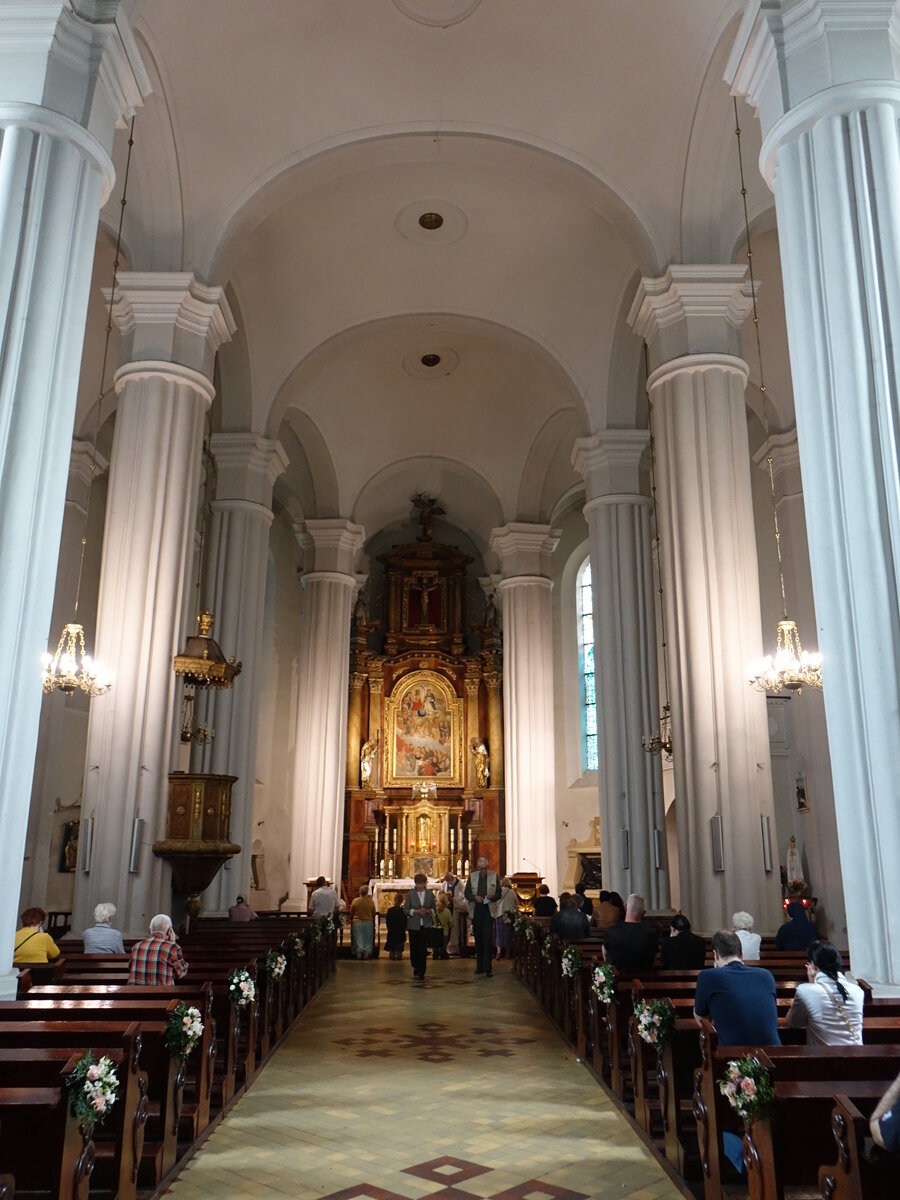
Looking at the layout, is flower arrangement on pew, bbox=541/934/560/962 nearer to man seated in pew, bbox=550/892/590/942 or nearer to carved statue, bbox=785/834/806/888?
man seated in pew, bbox=550/892/590/942

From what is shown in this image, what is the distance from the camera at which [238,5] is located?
9.71 m

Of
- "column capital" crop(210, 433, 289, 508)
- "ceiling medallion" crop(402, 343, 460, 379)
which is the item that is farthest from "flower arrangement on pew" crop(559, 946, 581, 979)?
"ceiling medallion" crop(402, 343, 460, 379)

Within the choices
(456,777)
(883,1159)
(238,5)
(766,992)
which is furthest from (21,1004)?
(456,777)

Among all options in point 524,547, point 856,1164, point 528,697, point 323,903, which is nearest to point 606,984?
point 856,1164

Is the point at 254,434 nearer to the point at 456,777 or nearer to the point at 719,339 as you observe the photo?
the point at 719,339

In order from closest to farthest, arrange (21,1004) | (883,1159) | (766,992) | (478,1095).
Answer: (883,1159)
(766,992)
(21,1004)
(478,1095)

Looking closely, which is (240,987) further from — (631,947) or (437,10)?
(437,10)

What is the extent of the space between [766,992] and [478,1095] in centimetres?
264

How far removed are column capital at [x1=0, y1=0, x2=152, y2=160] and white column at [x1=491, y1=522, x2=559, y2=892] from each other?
14169 millimetres

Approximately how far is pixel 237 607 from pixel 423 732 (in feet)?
34.2

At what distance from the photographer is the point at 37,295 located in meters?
5.69

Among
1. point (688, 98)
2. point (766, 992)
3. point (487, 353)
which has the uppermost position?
point (487, 353)

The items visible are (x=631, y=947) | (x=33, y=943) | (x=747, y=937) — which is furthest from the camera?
(x=33, y=943)

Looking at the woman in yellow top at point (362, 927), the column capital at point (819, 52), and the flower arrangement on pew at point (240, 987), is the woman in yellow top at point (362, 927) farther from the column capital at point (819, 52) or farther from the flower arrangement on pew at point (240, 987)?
the column capital at point (819, 52)
